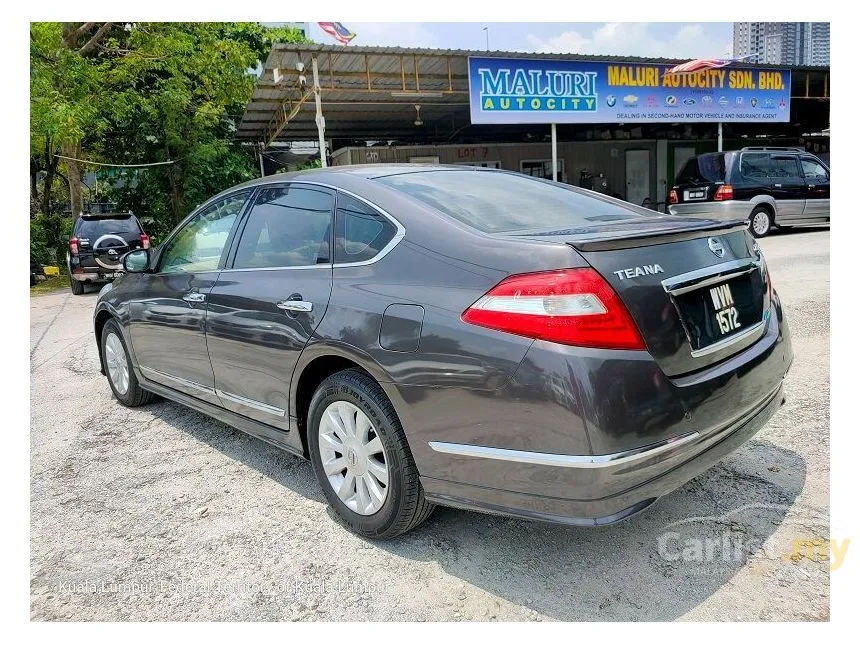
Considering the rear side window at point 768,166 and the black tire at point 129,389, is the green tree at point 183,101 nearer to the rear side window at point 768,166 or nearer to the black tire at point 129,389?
the rear side window at point 768,166

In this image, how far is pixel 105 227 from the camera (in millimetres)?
12453

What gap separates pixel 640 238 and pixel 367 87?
13.4 metres

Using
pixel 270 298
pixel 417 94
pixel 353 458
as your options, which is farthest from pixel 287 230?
pixel 417 94

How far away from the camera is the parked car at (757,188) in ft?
42.0

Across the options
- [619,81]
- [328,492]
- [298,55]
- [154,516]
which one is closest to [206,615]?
[328,492]

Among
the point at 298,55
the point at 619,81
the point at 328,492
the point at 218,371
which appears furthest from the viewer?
the point at 619,81

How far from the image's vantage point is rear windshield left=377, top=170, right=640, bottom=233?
2680 mm

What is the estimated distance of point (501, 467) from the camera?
2193 mm

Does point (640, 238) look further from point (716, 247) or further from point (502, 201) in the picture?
point (502, 201)

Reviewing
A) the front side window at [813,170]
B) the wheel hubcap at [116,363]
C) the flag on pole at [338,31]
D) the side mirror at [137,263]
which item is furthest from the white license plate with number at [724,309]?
the front side window at [813,170]

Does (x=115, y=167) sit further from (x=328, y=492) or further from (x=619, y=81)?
(x=328, y=492)

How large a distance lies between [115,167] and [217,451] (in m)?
19.8

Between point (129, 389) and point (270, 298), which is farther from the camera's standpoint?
point (129, 389)

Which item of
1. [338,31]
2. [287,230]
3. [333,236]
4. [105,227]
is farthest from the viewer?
[105,227]
